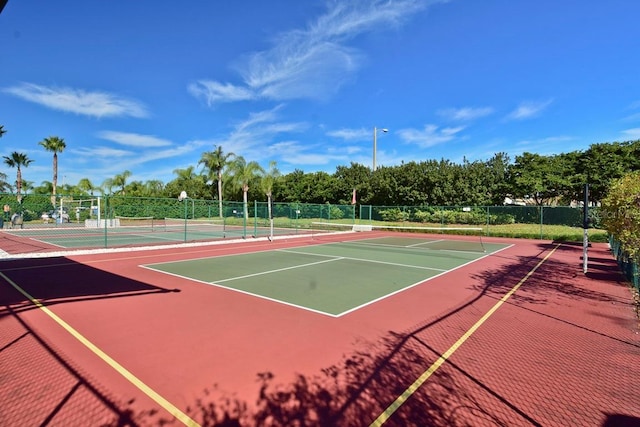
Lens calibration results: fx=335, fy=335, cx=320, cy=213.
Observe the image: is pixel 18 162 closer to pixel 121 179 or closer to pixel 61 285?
pixel 121 179

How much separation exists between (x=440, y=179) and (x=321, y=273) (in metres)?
32.2

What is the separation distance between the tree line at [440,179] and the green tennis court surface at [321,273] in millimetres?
21525

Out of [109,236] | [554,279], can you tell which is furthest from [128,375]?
[109,236]

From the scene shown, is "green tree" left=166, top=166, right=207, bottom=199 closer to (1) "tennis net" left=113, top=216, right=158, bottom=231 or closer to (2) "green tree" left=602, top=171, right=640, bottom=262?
(1) "tennis net" left=113, top=216, right=158, bottom=231

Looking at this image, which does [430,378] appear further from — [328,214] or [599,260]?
[328,214]

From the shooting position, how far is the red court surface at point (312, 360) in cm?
353

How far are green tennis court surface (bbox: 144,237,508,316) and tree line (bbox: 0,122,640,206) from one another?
21525 mm

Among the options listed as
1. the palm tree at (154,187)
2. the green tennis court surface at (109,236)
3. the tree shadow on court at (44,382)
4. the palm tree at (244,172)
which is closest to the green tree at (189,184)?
the palm tree at (154,187)

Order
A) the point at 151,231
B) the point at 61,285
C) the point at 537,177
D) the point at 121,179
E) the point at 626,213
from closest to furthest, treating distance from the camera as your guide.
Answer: the point at 626,213 < the point at 61,285 < the point at 151,231 < the point at 537,177 < the point at 121,179

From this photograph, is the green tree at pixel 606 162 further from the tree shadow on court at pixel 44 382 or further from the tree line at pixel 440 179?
the tree shadow on court at pixel 44 382

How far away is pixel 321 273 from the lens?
11.4 m

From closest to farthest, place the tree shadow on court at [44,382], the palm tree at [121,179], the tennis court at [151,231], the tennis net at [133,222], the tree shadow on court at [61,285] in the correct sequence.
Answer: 1. the tree shadow on court at [44,382]
2. the tree shadow on court at [61,285]
3. the tennis court at [151,231]
4. the tennis net at [133,222]
5. the palm tree at [121,179]

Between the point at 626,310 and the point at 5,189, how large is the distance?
73186 mm

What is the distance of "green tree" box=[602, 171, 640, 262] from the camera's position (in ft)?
22.8
